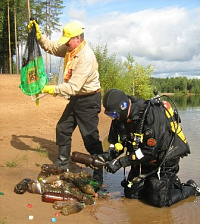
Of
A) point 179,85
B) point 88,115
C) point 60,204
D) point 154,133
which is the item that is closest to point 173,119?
point 154,133

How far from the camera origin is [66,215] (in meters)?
4.45

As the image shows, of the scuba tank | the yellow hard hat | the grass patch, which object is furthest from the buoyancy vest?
the grass patch

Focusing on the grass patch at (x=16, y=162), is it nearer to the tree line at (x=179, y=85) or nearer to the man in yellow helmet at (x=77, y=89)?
the man in yellow helmet at (x=77, y=89)

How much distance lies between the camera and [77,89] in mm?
5473

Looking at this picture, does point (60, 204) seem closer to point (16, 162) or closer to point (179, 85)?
point (16, 162)

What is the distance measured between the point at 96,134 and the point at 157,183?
4.93 feet

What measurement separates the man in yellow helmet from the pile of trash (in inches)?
14.9

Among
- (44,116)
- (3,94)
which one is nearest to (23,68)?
(44,116)

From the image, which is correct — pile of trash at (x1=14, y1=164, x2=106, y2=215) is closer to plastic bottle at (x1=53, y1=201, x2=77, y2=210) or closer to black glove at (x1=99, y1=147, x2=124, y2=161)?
plastic bottle at (x1=53, y1=201, x2=77, y2=210)

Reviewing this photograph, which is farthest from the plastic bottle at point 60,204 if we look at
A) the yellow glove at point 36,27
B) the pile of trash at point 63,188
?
the yellow glove at point 36,27

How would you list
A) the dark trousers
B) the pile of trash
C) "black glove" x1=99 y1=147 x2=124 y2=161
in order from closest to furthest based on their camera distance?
the pile of trash
"black glove" x1=99 y1=147 x2=124 y2=161
the dark trousers

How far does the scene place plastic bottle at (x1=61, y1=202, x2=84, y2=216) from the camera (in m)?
4.47

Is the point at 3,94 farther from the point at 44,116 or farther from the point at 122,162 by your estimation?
the point at 122,162

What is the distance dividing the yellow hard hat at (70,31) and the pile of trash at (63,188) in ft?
7.46
